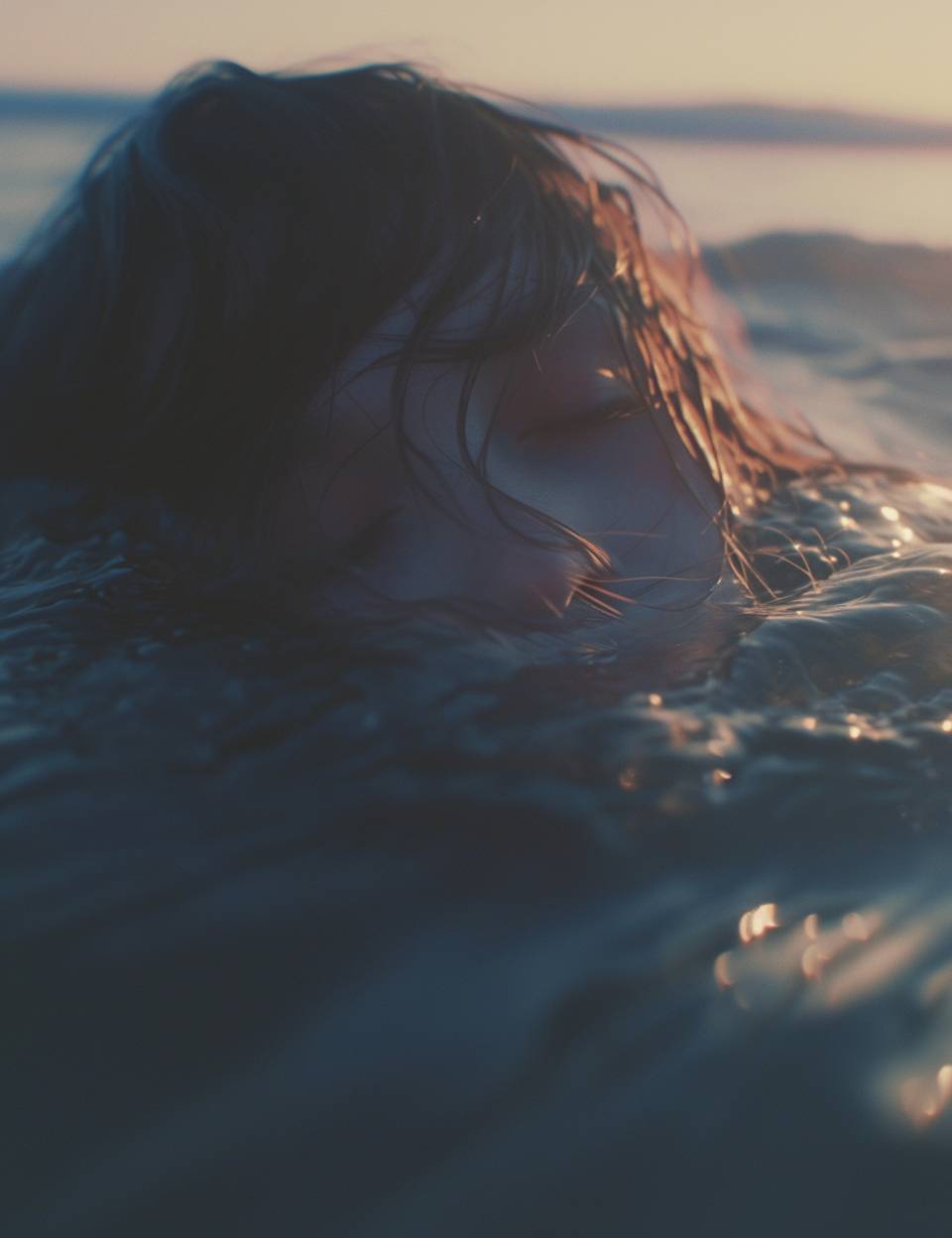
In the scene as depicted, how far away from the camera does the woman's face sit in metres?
1.25

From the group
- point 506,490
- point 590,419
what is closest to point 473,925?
point 506,490

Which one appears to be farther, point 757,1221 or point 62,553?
point 62,553

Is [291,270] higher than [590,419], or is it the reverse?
[291,270]

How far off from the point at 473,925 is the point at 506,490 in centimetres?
62

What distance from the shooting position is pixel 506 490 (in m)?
1.34

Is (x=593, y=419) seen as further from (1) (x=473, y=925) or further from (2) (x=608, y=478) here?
(1) (x=473, y=925)

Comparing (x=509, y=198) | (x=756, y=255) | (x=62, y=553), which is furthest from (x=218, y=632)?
(x=756, y=255)

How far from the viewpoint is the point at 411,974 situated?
79cm

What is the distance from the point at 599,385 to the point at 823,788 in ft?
1.95

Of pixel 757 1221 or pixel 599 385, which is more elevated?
pixel 599 385

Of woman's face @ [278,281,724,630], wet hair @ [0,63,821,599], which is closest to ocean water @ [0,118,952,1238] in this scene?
woman's face @ [278,281,724,630]

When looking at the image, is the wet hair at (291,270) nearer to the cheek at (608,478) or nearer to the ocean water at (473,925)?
the cheek at (608,478)

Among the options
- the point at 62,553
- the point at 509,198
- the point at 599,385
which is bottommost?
the point at 62,553

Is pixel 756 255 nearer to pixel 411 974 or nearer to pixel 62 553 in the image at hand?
pixel 62 553
